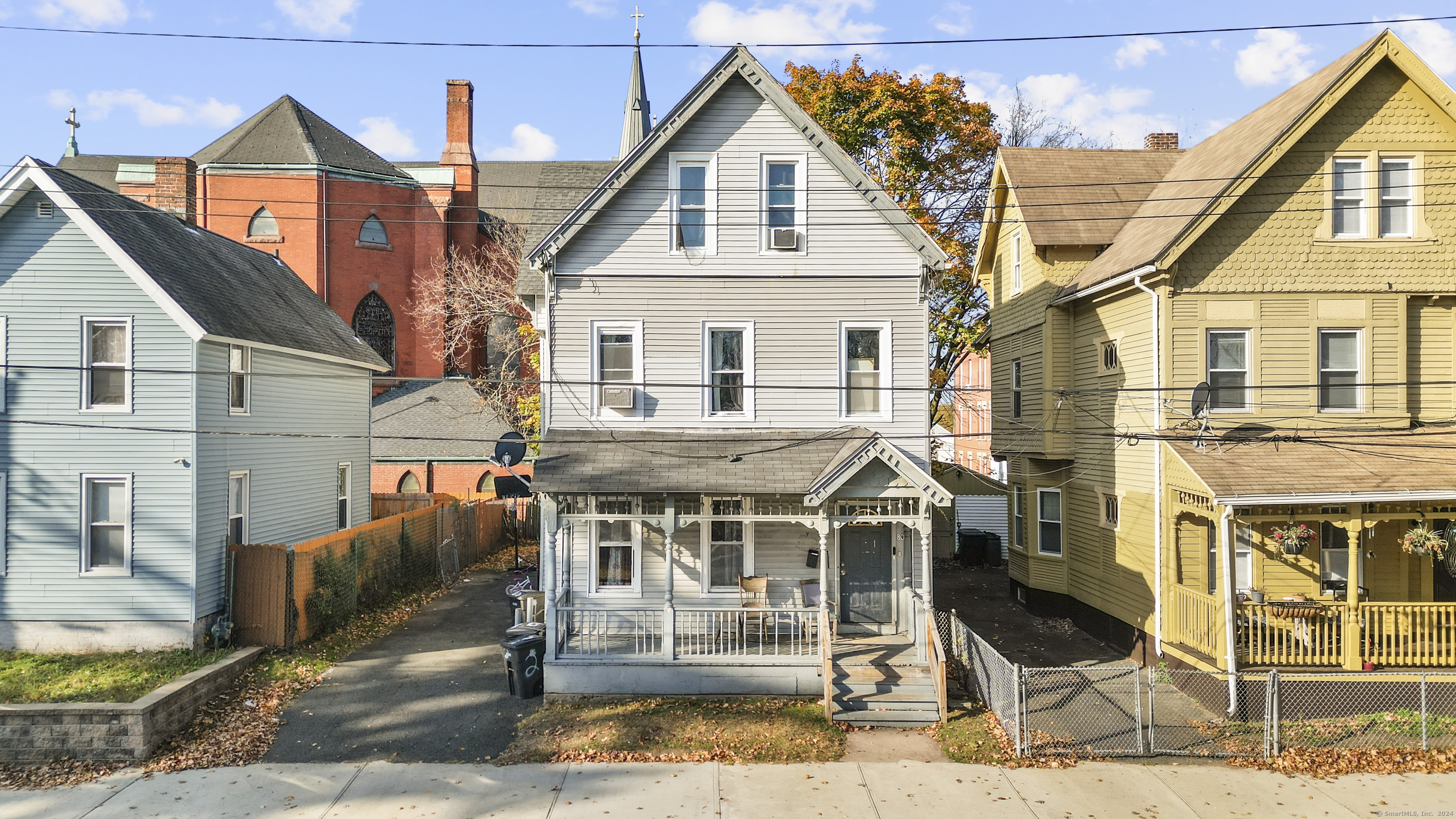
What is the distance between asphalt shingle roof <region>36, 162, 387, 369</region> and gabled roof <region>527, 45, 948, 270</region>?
6.48 meters

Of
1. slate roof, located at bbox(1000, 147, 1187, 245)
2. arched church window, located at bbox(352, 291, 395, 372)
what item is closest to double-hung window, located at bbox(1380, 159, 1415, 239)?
slate roof, located at bbox(1000, 147, 1187, 245)

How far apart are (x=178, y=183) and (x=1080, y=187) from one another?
29.2 m

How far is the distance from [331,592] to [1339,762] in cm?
1732

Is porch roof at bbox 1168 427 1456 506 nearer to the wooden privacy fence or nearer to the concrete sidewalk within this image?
the concrete sidewalk

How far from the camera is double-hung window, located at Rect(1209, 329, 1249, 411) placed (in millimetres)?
14883

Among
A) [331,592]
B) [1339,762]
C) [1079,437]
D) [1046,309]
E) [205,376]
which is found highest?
[1046,309]

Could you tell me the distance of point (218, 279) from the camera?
704 inches

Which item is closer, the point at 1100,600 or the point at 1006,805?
the point at 1006,805

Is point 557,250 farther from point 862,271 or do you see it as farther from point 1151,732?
point 1151,732

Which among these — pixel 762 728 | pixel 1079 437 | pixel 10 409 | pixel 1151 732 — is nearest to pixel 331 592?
pixel 10 409

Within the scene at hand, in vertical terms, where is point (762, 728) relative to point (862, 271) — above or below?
below

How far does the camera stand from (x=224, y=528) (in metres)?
15.8

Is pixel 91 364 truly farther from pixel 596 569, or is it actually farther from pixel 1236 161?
pixel 1236 161

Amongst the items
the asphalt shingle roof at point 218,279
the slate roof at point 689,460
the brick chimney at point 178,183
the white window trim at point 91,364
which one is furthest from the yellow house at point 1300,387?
the brick chimney at point 178,183
